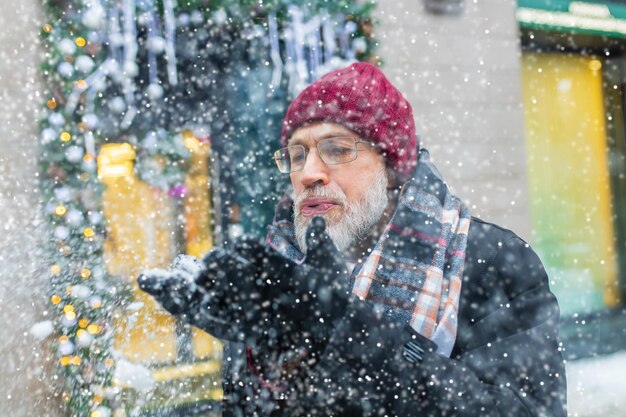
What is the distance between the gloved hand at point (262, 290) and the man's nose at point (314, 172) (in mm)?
534

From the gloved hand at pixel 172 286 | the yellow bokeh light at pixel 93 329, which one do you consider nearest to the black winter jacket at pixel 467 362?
the gloved hand at pixel 172 286

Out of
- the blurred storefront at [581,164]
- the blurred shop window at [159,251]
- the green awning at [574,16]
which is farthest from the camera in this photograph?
the blurred storefront at [581,164]

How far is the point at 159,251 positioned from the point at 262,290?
3.02 m

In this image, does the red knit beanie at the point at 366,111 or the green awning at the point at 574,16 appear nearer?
the red knit beanie at the point at 366,111

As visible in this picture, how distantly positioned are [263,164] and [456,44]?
2.06 metres

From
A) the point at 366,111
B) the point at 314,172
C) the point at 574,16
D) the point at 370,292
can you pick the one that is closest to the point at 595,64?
the point at 574,16

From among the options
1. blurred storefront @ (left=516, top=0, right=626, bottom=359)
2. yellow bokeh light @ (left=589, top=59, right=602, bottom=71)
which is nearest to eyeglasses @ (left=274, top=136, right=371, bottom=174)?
blurred storefront @ (left=516, top=0, right=626, bottom=359)

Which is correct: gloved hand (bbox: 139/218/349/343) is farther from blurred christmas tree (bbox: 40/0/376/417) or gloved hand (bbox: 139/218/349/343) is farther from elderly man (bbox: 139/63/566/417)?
blurred christmas tree (bbox: 40/0/376/417)

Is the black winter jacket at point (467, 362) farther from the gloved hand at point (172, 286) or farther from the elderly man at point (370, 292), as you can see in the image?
the gloved hand at point (172, 286)

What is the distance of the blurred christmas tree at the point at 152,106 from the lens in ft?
12.7

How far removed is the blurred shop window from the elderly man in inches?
81.7

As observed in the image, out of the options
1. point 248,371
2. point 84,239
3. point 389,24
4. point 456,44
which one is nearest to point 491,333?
point 248,371

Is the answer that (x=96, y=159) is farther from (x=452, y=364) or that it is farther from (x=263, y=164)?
(x=452, y=364)

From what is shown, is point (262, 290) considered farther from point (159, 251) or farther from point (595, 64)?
point (595, 64)
